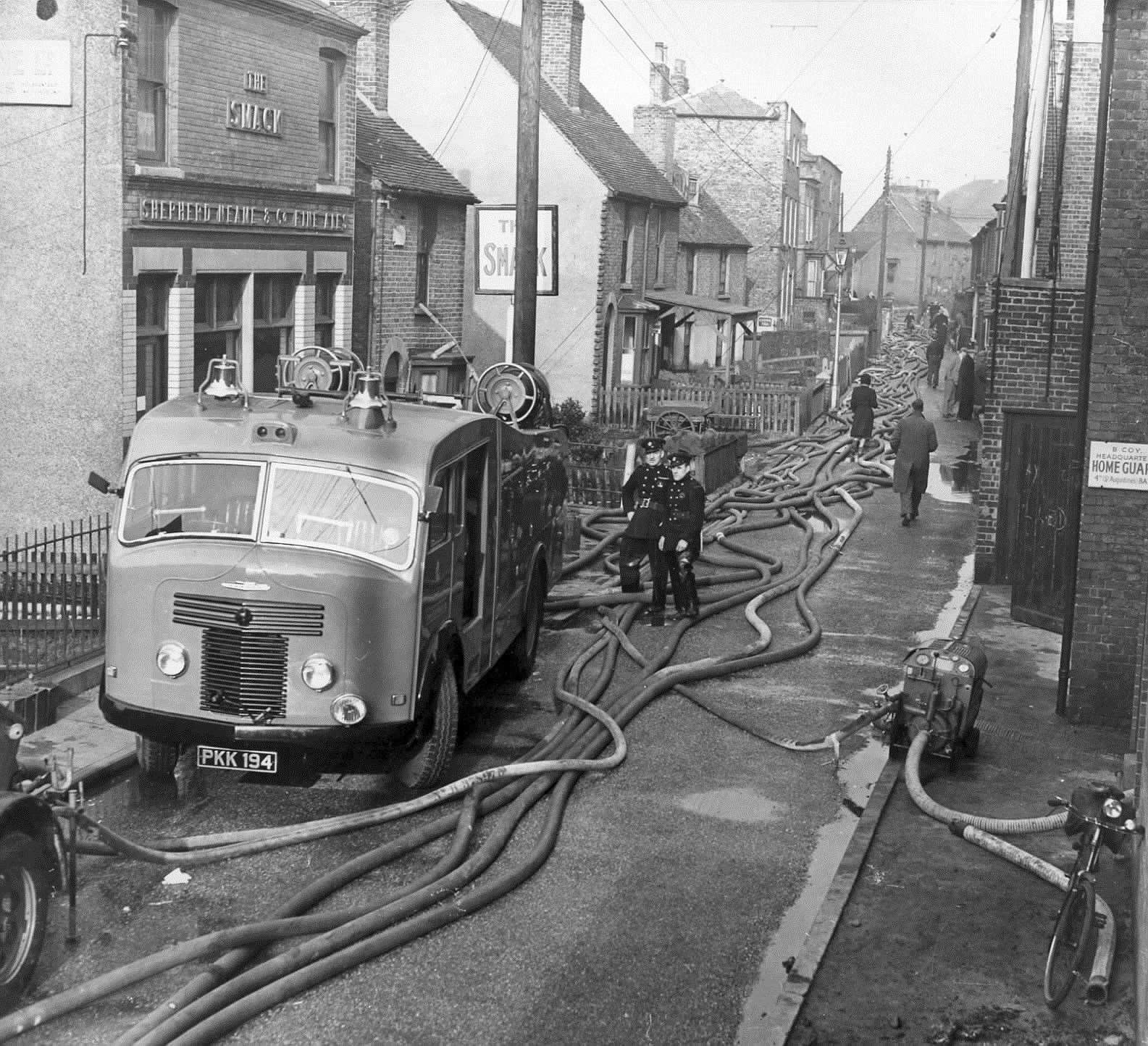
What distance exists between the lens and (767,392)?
118 feet

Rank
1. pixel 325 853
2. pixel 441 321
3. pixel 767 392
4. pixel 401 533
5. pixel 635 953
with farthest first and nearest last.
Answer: pixel 767 392 < pixel 441 321 < pixel 401 533 < pixel 325 853 < pixel 635 953

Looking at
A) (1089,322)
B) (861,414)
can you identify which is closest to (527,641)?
(1089,322)

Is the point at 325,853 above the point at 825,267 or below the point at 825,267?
below

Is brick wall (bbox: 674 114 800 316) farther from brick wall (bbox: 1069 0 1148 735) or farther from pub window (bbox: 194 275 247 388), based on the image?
brick wall (bbox: 1069 0 1148 735)

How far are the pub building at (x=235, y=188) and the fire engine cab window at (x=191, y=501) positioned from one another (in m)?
9.11

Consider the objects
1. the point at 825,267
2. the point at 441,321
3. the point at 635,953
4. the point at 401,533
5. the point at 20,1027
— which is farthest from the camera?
the point at 825,267

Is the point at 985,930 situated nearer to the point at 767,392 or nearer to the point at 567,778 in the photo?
the point at 567,778

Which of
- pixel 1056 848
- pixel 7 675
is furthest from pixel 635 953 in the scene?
pixel 7 675

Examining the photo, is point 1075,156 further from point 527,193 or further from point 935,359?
point 935,359

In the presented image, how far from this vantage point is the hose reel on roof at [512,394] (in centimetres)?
1423

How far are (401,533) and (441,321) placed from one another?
20.6 meters

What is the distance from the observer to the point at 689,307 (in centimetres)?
4500

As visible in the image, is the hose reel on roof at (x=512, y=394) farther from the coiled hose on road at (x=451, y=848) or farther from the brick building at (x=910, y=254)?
the brick building at (x=910, y=254)

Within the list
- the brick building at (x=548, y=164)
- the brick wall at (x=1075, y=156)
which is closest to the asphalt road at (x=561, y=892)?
the brick wall at (x=1075, y=156)
